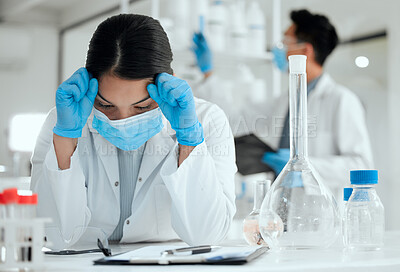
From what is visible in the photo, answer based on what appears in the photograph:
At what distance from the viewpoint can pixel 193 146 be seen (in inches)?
45.8

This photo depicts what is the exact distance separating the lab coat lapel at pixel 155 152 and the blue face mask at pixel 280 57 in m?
1.64

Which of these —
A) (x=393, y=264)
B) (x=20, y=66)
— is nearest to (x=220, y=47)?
(x=20, y=66)

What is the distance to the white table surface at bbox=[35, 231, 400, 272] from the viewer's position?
0.67 meters

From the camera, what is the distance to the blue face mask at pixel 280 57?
281cm

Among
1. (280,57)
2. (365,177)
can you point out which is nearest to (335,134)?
(280,57)

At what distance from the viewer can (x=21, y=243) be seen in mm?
639

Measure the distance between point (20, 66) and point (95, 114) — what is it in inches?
66.1

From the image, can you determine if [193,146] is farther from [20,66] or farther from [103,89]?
[20,66]

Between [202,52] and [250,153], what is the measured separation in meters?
0.63

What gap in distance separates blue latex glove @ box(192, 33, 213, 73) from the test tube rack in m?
2.02

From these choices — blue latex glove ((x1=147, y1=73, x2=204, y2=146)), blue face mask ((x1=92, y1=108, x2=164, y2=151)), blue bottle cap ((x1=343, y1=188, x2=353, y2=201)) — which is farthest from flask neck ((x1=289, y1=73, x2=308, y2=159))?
blue face mask ((x1=92, y1=108, x2=164, y2=151))

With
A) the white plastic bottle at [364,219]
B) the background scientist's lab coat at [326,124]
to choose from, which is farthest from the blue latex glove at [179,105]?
the background scientist's lab coat at [326,124]

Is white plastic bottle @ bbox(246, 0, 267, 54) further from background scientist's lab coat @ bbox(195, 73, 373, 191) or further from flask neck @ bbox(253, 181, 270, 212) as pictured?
flask neck @ bbox(253, 181, 270, 212)

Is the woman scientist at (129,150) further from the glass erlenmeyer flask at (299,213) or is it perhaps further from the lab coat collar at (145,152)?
the glass erlenmeyer flask at (299,213)
